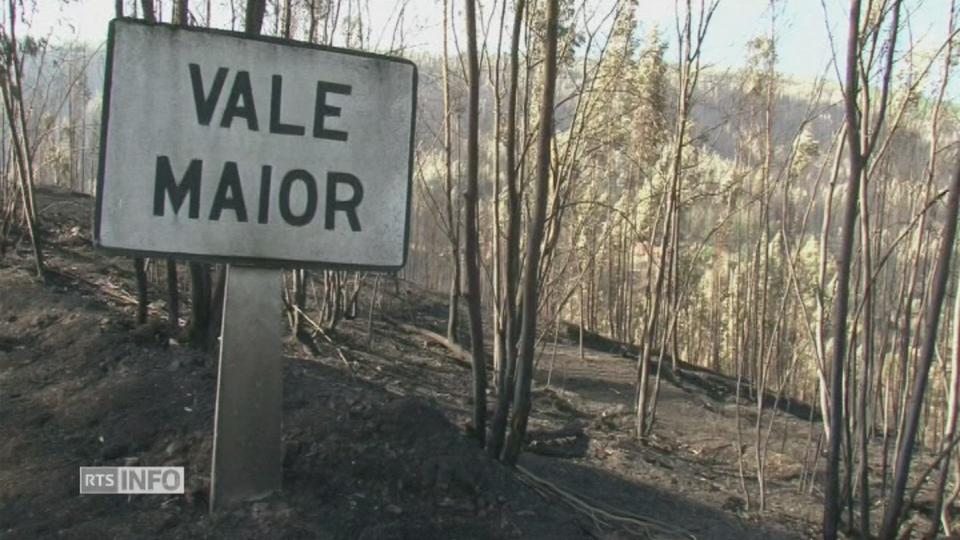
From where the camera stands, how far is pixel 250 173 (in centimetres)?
226

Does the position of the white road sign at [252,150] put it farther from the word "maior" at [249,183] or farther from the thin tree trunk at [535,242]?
the thin tree trunk at [535,242]

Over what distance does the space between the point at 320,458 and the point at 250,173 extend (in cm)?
102

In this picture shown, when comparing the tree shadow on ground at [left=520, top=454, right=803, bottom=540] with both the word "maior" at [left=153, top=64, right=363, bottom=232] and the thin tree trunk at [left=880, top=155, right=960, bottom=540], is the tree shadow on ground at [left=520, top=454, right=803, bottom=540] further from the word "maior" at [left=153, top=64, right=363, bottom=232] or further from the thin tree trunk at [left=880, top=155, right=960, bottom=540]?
the word "maior" at [left=153, top=64, right=363, bottom=232]

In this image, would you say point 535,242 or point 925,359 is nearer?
point 925,359

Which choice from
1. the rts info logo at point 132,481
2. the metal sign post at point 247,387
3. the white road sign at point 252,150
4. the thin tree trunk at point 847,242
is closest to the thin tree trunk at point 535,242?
the white road sign at point 252,150

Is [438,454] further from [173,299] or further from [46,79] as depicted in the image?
[46,79]

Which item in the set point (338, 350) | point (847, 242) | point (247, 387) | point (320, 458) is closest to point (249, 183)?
point (247, 387)

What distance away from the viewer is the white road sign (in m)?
2.16

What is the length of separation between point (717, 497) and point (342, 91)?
308 centimetres

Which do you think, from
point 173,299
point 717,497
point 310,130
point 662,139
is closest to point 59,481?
point 310,130

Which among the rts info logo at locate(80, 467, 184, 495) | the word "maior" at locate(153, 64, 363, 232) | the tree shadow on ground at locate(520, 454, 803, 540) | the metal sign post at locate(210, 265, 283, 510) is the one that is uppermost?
the word "maior" at locate(153, 64, 363, 232)

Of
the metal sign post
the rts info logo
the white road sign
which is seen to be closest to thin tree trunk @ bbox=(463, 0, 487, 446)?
the white road sign

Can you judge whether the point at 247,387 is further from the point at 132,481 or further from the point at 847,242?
the point at 847,242

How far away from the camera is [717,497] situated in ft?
14.4
